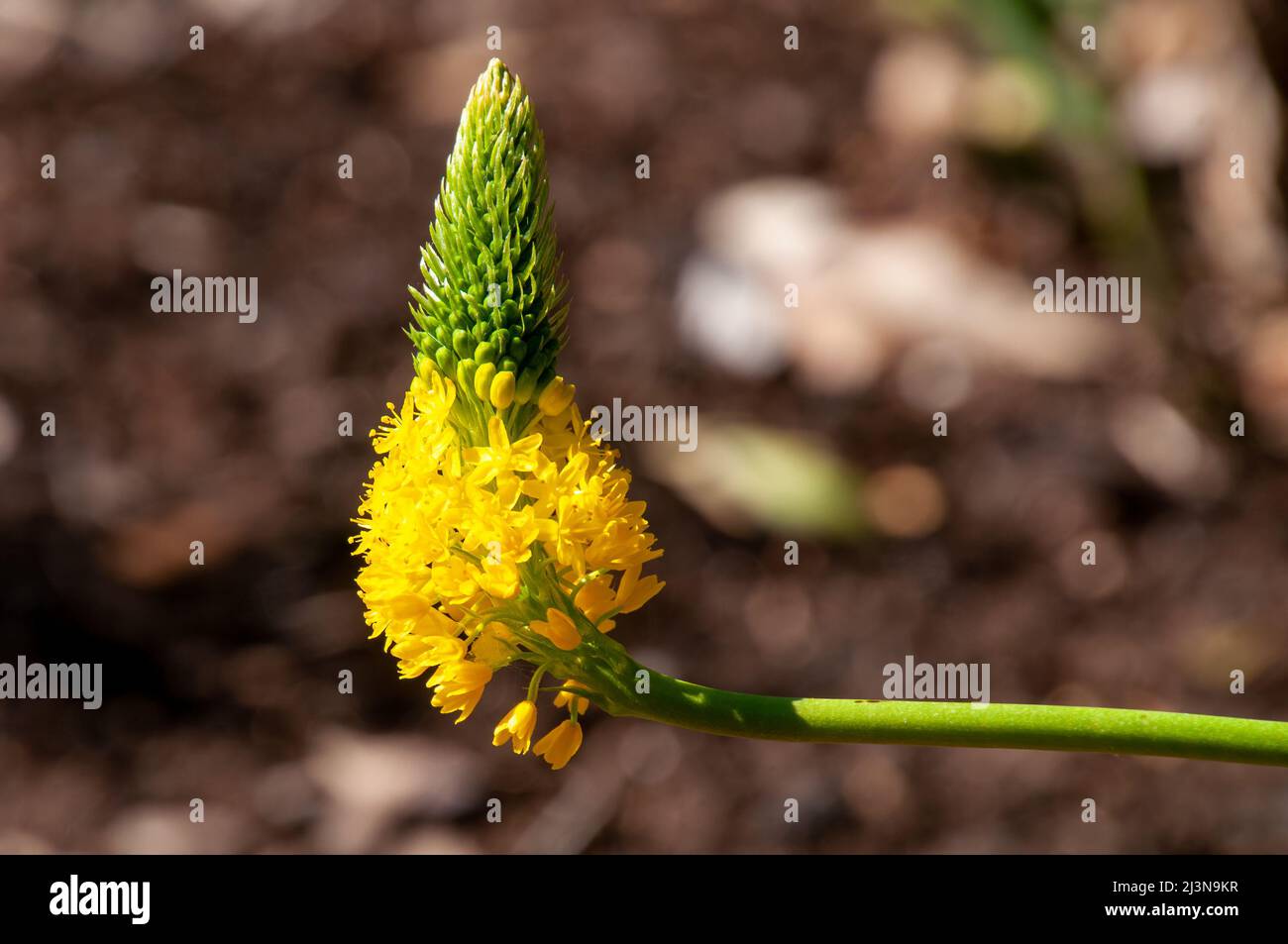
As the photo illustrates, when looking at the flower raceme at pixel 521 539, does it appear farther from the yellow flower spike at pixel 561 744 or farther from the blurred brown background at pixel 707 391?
the blurred brown background at pixel 707 391

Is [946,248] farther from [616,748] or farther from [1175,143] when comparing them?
[616,748]

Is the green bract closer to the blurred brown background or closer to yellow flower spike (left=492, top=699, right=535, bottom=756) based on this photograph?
yellow flower spike (left=492, top=699, right=535, bottom=756)

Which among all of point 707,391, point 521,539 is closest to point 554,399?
point 521,539

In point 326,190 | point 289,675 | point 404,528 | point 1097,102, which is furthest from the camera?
point 326,190

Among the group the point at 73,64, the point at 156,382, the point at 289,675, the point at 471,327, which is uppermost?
the point at 73,64

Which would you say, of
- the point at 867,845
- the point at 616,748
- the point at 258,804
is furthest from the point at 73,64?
the point at 867,845

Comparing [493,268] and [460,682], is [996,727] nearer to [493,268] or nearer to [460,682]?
[460,682]

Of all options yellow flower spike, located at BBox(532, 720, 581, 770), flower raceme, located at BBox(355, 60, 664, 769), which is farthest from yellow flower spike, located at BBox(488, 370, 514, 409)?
yellow flower spike, located at BBox(532, 720, 581, 770)
